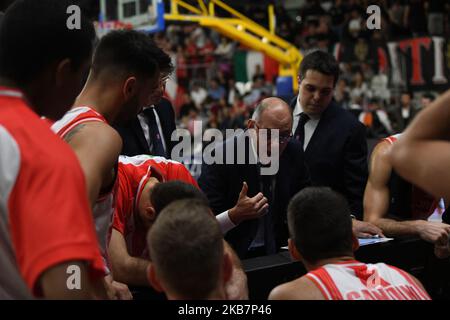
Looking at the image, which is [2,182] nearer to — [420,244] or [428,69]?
[420,244]

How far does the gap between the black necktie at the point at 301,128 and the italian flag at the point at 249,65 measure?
1254 centimetres

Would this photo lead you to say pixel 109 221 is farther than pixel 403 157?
Yes

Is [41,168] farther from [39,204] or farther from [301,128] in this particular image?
[301,128]

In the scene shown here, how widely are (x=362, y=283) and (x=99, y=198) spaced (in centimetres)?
92

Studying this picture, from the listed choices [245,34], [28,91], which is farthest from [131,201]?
[245,34]

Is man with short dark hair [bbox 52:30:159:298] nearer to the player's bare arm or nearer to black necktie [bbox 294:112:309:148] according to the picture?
the player's bare arm

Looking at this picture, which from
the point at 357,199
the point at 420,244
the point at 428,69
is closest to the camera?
the point at 420,244

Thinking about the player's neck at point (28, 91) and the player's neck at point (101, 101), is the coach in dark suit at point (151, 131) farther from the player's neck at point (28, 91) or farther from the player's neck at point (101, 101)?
the player's neck at point (28, 91)

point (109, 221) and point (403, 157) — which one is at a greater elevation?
point (403, 157)

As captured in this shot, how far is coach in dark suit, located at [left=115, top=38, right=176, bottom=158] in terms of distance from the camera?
13.6ft

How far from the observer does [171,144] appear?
15.0 feet

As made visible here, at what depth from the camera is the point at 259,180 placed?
373cm
